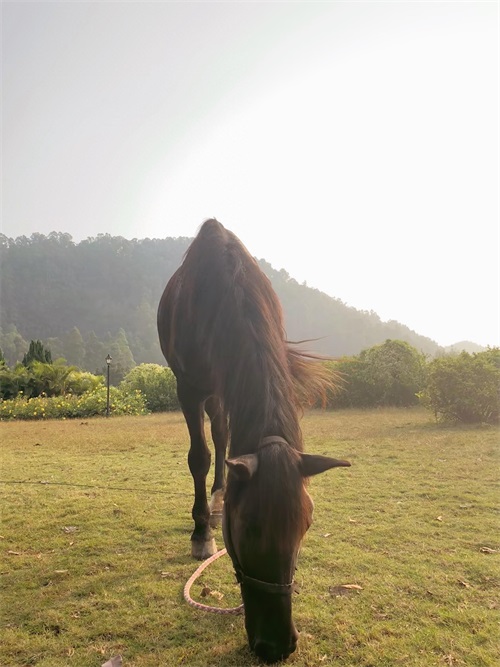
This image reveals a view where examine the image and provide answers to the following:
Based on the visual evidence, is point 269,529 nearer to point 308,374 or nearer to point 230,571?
point 308,374

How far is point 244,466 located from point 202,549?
207 cm

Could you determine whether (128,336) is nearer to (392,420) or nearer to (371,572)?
(392,420)

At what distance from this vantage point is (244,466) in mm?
1830

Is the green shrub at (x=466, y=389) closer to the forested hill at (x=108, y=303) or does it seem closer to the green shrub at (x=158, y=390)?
the green shrub at (x=158, y=390)

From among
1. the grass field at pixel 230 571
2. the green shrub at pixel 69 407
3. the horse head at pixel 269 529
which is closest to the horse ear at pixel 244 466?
the horse head at pixel 269 529

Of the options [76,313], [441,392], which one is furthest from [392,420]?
[76,313]

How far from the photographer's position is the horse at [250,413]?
188cm

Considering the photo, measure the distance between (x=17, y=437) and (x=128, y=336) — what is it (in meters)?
50.0

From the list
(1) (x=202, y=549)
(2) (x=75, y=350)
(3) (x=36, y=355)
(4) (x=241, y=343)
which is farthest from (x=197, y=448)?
(2) (x=75, y=350)

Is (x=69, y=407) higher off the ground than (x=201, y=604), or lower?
higher

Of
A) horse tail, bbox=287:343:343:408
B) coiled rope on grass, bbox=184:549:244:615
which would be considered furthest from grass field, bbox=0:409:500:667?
horse tail, bbox=287:343:343:408

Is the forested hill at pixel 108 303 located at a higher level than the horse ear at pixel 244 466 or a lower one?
higher

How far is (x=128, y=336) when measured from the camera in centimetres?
5931

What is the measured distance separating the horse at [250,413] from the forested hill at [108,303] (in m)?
41.6
